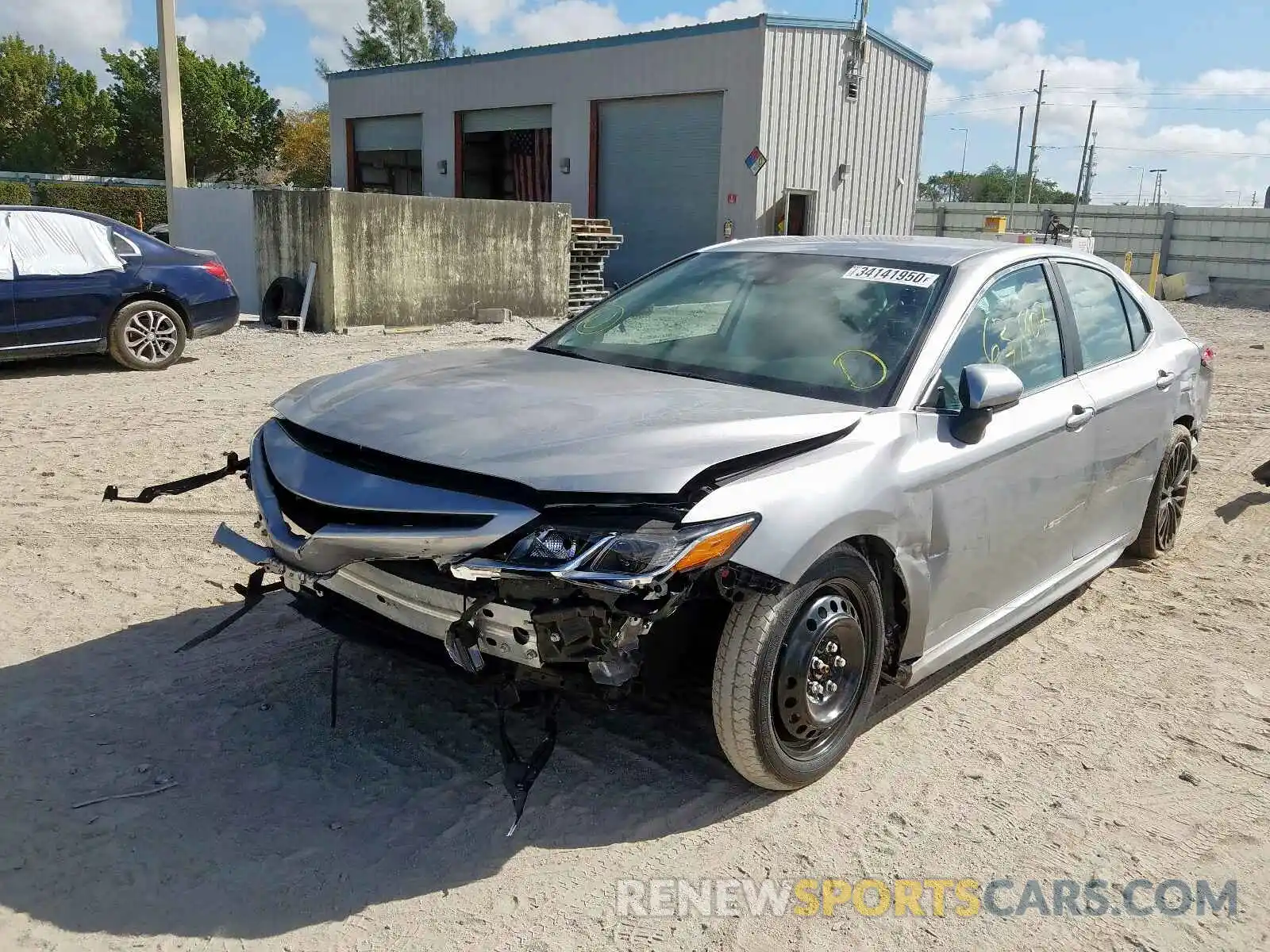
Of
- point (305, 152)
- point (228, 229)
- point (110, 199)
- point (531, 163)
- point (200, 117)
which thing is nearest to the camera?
point (228, 229)

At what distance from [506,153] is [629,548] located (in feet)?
90.2

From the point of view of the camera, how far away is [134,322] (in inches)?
398

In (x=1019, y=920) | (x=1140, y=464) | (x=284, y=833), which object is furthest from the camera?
(x=1140, y=464)

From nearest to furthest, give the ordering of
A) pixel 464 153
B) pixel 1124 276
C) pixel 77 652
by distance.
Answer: pixel 77 652, pixel 1124 276, pixel 464 153

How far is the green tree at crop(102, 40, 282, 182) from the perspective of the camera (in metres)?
56.9

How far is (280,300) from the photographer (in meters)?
14.2

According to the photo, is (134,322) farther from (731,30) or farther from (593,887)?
(731,30)

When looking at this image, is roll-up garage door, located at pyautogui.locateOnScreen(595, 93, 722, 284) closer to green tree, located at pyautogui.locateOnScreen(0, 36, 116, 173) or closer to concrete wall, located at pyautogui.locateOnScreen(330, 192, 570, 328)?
concrete wall, located at pyautogui.locateOnScreen(330, 192, 570, 328)

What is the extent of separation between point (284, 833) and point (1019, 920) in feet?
6.73

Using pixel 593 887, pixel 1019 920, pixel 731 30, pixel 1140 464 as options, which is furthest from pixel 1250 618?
pixel 731 30

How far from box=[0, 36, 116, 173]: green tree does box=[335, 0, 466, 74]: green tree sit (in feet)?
47.6

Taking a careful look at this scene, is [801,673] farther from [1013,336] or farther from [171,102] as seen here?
[171,102]

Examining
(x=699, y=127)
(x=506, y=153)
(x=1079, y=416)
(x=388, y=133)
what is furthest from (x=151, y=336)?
(x=388, y=133)

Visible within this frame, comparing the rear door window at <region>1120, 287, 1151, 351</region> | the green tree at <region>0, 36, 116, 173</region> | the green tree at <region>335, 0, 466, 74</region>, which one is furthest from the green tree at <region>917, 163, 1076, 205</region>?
the rear door window at <region>1120, 287, 1151, 351</region>
